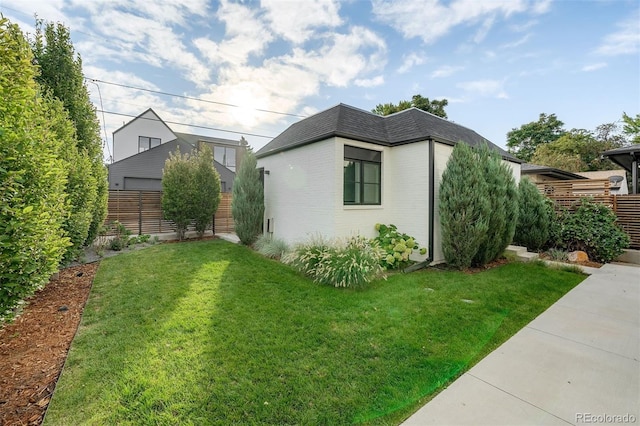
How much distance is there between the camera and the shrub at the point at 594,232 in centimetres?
748

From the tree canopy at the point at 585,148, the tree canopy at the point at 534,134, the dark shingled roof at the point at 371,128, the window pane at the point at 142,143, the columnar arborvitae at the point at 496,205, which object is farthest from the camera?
the tree canopy at the point at 534,134

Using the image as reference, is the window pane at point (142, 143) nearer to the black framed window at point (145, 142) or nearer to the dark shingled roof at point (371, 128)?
the black framed window at point (145, 142)

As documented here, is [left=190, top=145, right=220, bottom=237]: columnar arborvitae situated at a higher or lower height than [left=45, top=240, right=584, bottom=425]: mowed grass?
higher

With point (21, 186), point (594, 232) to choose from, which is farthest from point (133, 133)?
point (594, 232)

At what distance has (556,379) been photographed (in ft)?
8.61

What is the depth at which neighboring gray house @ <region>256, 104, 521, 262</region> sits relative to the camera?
699 centimetres

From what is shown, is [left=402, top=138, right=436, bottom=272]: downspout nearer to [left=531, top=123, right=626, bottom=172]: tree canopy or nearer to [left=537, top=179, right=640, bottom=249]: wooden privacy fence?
[left=537, top=179, right=640, bottom=249]: wooden privacy fence

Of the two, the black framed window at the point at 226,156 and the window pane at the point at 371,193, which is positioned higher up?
the black framed window at the point at 226,156

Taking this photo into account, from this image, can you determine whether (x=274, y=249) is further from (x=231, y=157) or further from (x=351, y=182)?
(x=231, y=157)

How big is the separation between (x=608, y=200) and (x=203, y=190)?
14037 millimetres

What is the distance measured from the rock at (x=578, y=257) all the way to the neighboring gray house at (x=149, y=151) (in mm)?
16879

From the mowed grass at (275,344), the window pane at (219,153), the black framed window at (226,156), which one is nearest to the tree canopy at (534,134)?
the black framed window at (226,156)

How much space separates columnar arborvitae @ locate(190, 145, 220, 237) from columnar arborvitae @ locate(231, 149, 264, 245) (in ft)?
5.97

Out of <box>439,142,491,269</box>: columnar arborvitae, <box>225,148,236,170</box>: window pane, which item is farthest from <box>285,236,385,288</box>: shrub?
<box>225,148,236,170</box>: window pane
